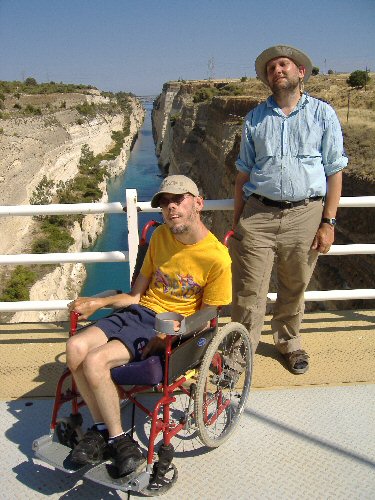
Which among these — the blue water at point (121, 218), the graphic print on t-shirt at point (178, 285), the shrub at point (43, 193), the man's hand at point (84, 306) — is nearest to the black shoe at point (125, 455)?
the man's hand at point (84, 306)

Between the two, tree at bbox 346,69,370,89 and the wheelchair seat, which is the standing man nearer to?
the wheelchair seat

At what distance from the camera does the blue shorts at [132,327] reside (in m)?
2.11

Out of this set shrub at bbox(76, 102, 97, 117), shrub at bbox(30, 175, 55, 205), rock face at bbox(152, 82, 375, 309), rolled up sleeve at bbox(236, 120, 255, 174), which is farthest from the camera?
shrub at bbox(76, 102, 97, 117)

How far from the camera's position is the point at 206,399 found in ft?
7.73

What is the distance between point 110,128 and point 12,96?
44.8 ft

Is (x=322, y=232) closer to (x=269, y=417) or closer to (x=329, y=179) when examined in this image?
(x=329, y=179)

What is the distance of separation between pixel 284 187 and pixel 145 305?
0.93 meters

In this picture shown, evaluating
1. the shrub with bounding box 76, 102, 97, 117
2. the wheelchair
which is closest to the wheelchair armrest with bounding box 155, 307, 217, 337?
the wheelchair

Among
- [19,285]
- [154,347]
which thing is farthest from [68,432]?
[19,285]

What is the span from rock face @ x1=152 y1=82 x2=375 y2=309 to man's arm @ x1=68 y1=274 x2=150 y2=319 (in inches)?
397

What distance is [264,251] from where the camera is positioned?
272 cm

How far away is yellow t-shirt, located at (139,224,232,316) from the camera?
222 cm

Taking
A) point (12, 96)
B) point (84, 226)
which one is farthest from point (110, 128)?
point (84, 226)

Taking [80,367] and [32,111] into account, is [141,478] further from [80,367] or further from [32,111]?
[32,111]
